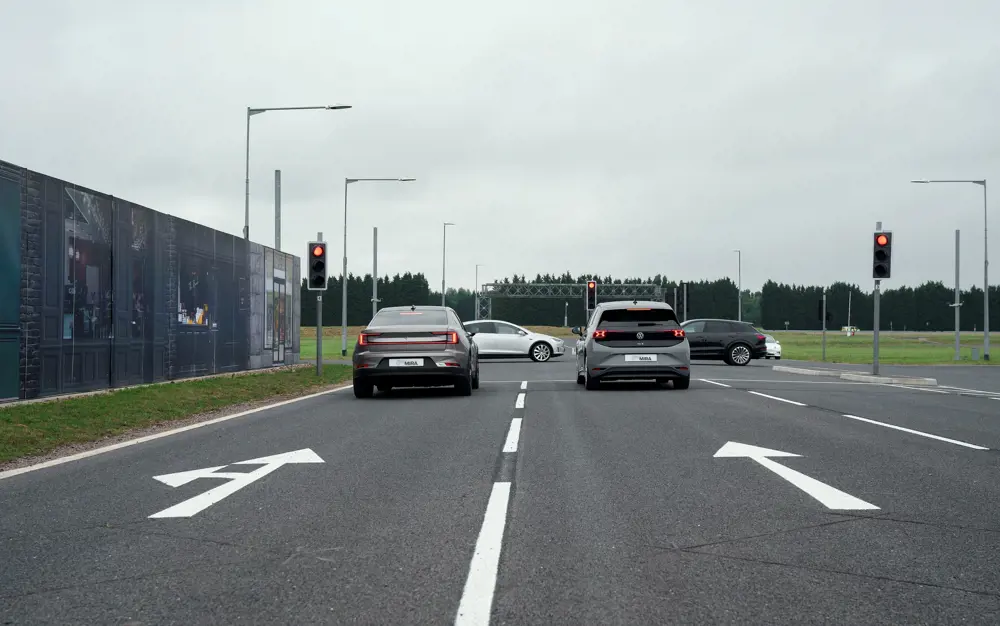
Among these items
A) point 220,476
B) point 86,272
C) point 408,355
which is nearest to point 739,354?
point 408,355

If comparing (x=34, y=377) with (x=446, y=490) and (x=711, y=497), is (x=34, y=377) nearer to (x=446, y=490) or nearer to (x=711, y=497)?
(x=446, y=490)

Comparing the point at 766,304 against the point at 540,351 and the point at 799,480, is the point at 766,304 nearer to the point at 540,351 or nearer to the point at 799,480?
the point at 540,351

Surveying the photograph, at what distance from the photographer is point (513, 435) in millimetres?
10133

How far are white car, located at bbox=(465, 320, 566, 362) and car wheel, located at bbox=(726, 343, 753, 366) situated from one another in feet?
21.4

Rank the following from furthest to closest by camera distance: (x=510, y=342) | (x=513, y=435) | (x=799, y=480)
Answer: (x=510, y=342) < (x=513, y=435) < (x=799, y=480)

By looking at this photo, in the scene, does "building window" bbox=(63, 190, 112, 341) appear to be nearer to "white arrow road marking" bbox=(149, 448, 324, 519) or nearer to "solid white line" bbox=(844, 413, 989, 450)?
"white arrow road marking" bbox=(149, 448, 324, 519)

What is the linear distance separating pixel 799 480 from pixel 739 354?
2693 centimetres

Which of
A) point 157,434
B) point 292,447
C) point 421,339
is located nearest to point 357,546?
point 292,447

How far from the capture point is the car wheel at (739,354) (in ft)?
109

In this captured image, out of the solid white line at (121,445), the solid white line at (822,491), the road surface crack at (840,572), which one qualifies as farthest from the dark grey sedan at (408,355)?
the road surface crack at (840,572)

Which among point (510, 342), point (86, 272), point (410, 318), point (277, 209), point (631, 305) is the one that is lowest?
point (510, 342)

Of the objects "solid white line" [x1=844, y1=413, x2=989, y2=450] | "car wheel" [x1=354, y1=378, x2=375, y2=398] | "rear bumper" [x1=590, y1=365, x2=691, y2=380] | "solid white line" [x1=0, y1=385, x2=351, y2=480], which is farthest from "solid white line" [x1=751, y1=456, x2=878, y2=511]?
"rear bumper" [x1=590, y1=365, x2=691, y2=380]

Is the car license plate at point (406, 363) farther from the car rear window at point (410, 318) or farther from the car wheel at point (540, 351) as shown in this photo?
the car wheel at point (540, 351)

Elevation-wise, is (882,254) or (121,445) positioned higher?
(882,254)
